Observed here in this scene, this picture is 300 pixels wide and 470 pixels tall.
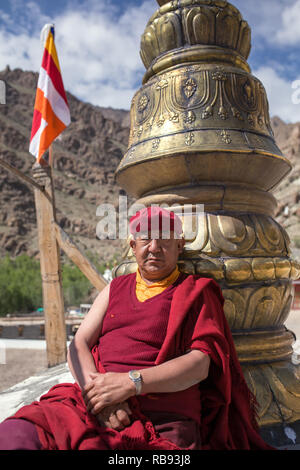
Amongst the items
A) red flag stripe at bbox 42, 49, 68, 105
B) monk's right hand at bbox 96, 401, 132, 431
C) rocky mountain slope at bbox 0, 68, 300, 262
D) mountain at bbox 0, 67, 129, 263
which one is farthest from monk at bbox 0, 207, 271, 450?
mountain at bbox 0, 67, 129, 263

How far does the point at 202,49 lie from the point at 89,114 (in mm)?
85338

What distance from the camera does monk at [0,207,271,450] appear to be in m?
1.19

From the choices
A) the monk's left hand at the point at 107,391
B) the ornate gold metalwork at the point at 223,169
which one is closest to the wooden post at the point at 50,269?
the ornate gold metalwork at the point at 223,169

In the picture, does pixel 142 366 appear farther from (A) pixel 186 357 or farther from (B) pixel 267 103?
(B) pixel 267 103

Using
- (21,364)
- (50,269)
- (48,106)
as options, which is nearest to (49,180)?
(48,106)

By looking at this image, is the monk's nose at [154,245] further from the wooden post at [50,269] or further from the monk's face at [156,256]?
the wooden post at [50,269]

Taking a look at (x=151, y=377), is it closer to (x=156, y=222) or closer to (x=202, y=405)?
(x=202, y=405)

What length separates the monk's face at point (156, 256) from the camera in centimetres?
150

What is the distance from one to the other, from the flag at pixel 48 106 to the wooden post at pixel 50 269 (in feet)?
1.18

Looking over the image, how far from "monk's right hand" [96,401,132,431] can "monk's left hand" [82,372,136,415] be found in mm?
22

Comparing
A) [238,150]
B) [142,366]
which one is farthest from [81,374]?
[238,150]

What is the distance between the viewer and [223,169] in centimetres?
188

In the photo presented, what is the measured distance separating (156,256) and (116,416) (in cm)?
58

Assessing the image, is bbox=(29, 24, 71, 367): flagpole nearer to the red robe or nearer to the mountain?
the red robe
